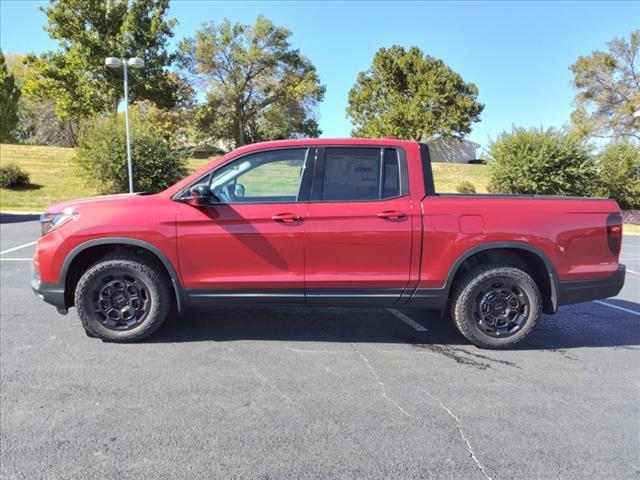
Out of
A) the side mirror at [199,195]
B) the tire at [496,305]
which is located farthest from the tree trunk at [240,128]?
the tire at [496,305]

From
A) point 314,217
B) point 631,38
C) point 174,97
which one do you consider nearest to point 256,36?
point 174,97

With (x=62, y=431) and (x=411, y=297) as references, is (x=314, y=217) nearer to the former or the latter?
(x=411, y=297)

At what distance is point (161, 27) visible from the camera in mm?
31844

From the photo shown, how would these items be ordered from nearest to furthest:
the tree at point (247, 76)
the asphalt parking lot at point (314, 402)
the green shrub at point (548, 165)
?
the asphalt parking lot at point (314, 402) → the green shrub at point (548, 165) → the tree at point (247, 76)

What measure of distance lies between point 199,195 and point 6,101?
51177 millimetres

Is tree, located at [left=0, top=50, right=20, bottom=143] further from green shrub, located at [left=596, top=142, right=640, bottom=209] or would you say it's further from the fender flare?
green shrub, located at [left=596, top=142, right=640, bottom=209]

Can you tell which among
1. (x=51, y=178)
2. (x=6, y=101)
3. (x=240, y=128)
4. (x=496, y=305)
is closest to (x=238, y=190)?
(x=496, y=305)

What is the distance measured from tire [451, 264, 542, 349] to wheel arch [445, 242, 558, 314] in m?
0.11

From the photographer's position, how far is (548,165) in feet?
70.0

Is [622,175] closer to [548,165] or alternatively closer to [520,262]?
[548,165]

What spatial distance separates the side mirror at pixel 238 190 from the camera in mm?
4152

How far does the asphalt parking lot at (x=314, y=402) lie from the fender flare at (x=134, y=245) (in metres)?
0.55

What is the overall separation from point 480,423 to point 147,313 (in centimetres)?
297

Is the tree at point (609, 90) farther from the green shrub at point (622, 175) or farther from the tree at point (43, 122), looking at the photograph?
the tree at point (43, 122)
